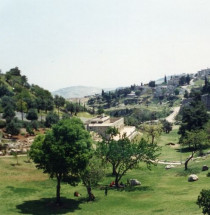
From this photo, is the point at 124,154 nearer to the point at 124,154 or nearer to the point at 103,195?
the point at 124,154

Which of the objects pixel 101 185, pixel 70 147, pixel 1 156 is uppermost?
pixel 70 147

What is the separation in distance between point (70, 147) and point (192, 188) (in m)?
21.9

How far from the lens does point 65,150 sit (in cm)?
4975

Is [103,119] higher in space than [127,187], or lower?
higher

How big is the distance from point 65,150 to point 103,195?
44.4 ft

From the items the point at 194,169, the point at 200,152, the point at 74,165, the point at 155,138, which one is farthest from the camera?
the point at 155,138

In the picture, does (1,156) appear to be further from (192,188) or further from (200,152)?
(200,152)

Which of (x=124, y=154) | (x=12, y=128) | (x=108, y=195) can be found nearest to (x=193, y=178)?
(x=124, y=154)

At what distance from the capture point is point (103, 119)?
153250mm

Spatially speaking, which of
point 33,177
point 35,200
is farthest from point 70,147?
point 33,177

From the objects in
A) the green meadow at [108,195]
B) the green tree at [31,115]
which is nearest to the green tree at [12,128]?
the green meadow at [108,195]

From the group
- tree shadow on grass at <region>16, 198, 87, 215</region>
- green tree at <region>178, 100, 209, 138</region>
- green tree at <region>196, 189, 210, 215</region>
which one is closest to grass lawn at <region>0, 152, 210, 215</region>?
tree shadow on grass at <region>16, 198, 87, 215</region>

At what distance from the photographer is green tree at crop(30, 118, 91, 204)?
49.2m

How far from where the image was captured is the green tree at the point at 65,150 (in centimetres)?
4916
